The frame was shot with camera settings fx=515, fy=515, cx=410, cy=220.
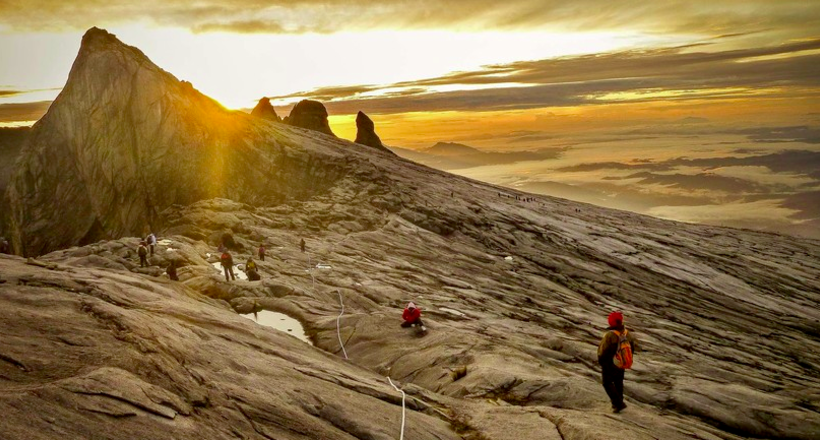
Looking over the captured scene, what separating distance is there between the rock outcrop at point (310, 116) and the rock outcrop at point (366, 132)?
22.3 ft

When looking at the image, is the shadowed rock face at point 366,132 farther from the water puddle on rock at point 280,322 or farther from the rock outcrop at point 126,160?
the water puddle on rock at point 280,322

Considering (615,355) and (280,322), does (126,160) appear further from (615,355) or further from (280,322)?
(615,355)

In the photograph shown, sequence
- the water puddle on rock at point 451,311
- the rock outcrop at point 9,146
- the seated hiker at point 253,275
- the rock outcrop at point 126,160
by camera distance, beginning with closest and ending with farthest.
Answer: the seated hiker at point 253,275 → the water puddle on rock at point 451,311 → the rock outcrop at point 126,160 → the rock outcrop at point 9,146

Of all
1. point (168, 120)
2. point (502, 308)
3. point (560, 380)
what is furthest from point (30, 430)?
point (168, 120)

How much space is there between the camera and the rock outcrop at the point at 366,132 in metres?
123

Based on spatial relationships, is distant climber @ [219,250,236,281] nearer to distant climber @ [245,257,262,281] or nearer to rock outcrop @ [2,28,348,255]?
distant climber @ [245,257,262,281]

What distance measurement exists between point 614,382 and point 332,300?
709 inches

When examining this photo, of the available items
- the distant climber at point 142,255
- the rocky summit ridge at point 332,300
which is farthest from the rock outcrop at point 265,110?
the distant climber at point 142,255

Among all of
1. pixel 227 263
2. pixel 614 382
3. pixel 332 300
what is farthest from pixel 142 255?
pixel 614 382

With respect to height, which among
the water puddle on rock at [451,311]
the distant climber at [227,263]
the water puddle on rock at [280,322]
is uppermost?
the distant climber at [227,263]

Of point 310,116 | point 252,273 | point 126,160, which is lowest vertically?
point 252,273

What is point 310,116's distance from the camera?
120 metres

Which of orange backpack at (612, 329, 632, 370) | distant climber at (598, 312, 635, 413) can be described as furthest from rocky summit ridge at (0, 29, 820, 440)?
orange backpack at (612, 329, 632, 370)

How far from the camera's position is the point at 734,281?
8644cm
